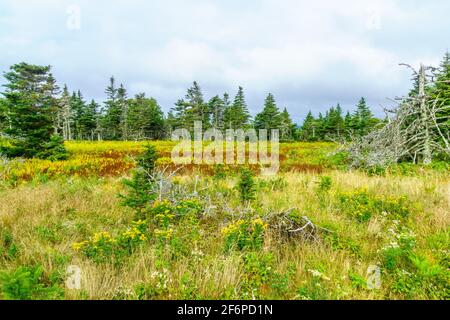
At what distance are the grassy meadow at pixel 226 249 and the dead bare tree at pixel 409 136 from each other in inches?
208

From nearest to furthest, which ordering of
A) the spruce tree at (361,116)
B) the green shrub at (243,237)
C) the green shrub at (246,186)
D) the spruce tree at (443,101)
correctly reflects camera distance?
the green shrub at (243,237), the green shrub at (246,186), the spruce tree at (443,101), the spruce tree at (361,116)

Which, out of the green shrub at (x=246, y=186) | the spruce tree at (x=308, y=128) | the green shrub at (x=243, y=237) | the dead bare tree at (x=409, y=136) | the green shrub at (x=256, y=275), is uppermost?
the spruce tree at (x=308, y=128)

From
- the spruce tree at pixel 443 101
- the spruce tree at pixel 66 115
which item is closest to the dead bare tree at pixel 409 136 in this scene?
the spruce tree at pixel 443 101

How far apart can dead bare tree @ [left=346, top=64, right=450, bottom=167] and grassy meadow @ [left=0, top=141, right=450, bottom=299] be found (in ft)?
17.3

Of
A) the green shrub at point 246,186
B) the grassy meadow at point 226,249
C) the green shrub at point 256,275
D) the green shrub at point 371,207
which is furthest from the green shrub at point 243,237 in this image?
the green shrub at point 371,207

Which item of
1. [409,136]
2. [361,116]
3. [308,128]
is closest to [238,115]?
[308,128]

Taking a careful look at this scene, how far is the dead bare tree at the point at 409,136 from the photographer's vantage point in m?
10.2

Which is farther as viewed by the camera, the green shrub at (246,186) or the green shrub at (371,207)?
the green shrub at (246,186)

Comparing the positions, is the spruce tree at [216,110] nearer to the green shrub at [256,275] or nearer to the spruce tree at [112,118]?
the spruce tree at [112,118]

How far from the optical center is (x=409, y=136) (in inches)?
448

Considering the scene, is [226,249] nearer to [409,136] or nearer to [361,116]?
[409,136]

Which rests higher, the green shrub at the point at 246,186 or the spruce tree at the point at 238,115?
the spruce tree at the point at 238,115

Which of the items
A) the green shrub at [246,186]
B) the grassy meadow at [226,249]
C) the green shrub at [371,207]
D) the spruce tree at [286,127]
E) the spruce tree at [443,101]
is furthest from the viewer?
the spruce tree at [286,127]
